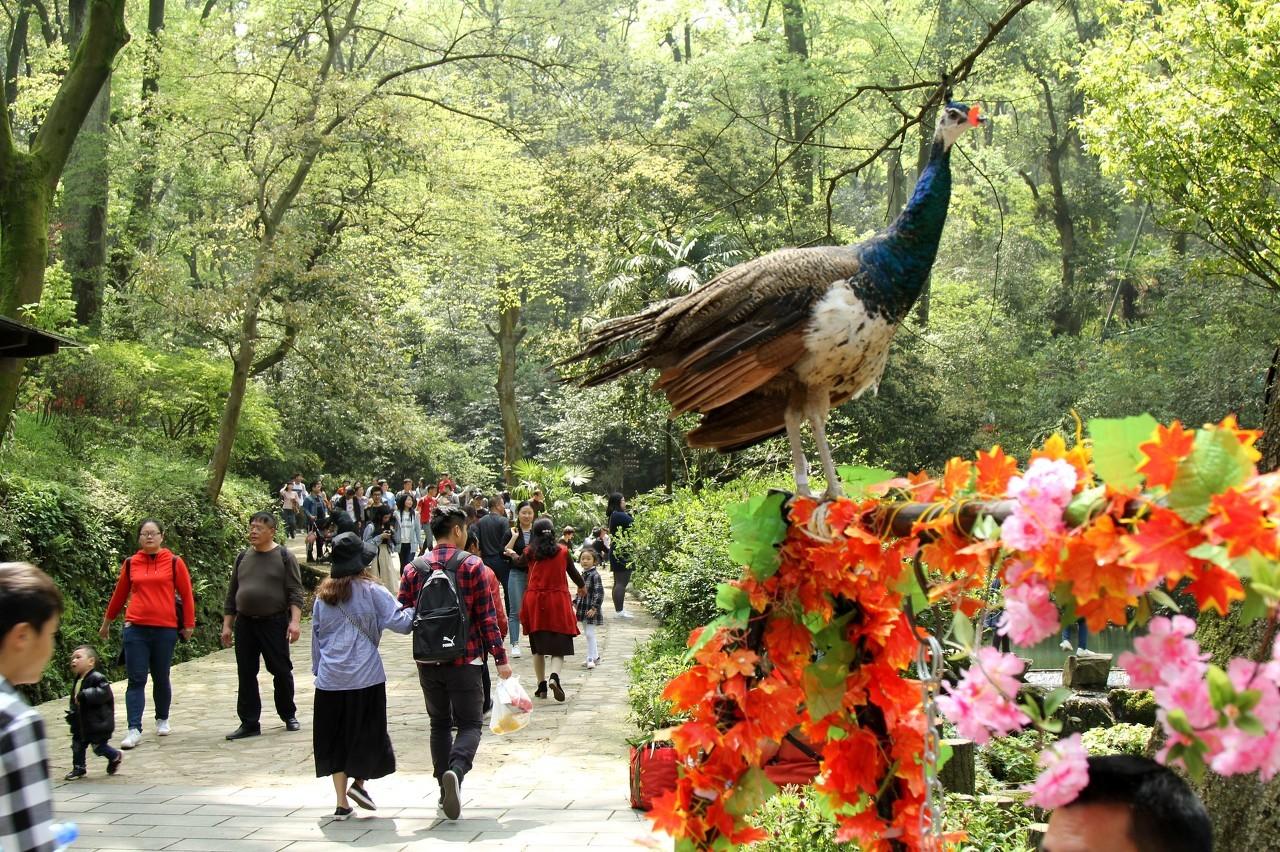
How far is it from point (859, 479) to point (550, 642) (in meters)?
7.88

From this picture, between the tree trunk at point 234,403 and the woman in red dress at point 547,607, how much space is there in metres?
7.60

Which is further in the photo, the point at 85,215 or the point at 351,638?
the point at 85,215

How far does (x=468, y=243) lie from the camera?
812 inches

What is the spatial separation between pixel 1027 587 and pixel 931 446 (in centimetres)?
1895

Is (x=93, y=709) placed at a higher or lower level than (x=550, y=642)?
higher


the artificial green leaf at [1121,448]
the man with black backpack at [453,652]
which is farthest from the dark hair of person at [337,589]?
the artificial green leaf at [1121,448]

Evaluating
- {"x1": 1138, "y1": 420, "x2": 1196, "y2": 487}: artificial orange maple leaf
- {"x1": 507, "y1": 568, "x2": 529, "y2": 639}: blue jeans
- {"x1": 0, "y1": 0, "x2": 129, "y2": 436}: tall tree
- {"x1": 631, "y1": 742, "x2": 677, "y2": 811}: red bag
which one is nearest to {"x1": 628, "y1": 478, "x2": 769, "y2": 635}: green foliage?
{"x1": 507, "y1": 568, "x2": 529, "y2": 639}: blue jeans

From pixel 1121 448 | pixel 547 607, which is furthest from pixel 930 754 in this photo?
pixel 547 607

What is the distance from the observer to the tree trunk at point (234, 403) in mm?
16453

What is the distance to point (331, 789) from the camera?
7.77m

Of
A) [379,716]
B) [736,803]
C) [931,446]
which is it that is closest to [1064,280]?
[931,446]

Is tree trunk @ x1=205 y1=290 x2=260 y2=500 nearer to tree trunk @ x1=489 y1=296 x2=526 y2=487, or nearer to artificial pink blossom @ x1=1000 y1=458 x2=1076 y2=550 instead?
tree trunk @ x1=489 y1=296 x2=526 y2=487

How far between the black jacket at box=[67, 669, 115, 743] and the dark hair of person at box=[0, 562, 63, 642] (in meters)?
5.10

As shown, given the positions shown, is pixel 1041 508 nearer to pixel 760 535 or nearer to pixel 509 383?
pixel 760 535
